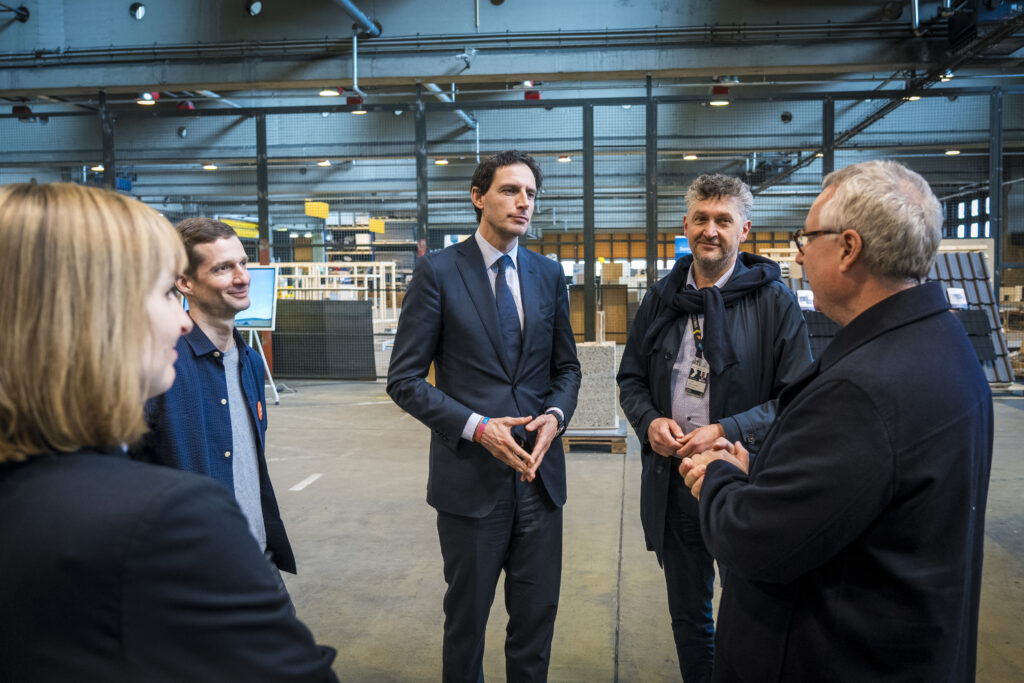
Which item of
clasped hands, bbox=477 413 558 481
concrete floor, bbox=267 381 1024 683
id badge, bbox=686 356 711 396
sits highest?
id badge, bbox=686 356 711 396

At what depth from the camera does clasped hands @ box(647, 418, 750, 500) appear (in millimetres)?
1476

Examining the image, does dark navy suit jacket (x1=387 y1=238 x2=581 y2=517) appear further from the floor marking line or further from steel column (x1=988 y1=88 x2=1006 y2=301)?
steel column (x1=988 y1=88 x2=1006 y2=301)

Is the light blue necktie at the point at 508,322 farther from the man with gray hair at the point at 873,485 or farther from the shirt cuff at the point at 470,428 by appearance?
the man with gray hair at the point at 873,485

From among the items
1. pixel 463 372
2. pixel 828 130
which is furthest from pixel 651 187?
pixel 463 372

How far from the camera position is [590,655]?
9.34 feet

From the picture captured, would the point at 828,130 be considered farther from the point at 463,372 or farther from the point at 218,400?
the point at 218,400

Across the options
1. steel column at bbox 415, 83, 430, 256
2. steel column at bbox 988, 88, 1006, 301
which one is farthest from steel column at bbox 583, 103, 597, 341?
steel column at bbox 988, 88, 1006, 301

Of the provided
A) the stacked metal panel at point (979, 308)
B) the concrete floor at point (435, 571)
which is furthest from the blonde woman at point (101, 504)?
the stacked metal panel at point (979, 308)

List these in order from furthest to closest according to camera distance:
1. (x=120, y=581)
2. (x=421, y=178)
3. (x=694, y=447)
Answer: (x=421, y=178) → (x=694, y=447) → (x=120, y=581)

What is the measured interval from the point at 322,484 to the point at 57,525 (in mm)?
4747

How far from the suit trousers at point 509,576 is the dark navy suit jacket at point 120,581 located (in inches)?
56.2

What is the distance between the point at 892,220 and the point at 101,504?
1223 millimetres

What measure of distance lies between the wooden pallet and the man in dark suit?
3.75 metres

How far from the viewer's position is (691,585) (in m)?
2.25
